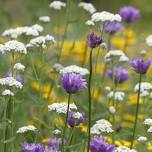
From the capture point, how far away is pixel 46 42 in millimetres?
3672

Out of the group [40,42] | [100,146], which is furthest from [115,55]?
[100,146]

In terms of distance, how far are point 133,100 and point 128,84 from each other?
1205 millimetres

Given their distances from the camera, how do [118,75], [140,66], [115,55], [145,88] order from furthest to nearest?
[118,75]
[115,55]
[145,88]
[140,66]

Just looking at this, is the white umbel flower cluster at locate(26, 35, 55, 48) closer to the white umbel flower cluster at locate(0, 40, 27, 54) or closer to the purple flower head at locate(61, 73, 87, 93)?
the white umbel flower cluster at locate(0, 40, 27, 54)

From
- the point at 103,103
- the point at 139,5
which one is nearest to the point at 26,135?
the point at 103,103

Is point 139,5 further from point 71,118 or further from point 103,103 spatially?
point 71,118

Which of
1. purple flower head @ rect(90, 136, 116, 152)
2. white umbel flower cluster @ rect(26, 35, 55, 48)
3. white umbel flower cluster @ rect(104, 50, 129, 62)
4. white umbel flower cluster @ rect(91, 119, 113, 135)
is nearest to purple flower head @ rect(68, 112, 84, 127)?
white umbel flower cluster @ rect(91, 119, 113, 135)

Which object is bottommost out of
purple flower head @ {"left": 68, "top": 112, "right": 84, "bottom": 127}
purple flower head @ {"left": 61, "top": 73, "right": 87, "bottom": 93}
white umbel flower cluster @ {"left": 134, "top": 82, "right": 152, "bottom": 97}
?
purple flower head @ {"left": 68, "top": 112, "right": 84, "bottom": 127}

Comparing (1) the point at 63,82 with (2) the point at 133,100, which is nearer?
(1) the point at 63,82

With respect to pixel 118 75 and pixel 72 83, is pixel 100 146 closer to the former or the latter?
pixel 72 83

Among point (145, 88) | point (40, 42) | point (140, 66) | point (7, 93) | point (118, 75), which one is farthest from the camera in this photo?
point (118, 75)

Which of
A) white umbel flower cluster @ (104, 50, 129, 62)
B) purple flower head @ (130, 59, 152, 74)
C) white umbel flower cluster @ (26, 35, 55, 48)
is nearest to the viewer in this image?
purple flower head @ (130, 59, 152, 74)

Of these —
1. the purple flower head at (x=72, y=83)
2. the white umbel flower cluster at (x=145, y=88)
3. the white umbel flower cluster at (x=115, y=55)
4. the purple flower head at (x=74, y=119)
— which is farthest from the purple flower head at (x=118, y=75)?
the purple flower head at (x=72, y=83)

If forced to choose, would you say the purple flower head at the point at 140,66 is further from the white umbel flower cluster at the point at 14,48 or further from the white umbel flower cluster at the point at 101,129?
the white umbel flower cluster at the point at 14,48
